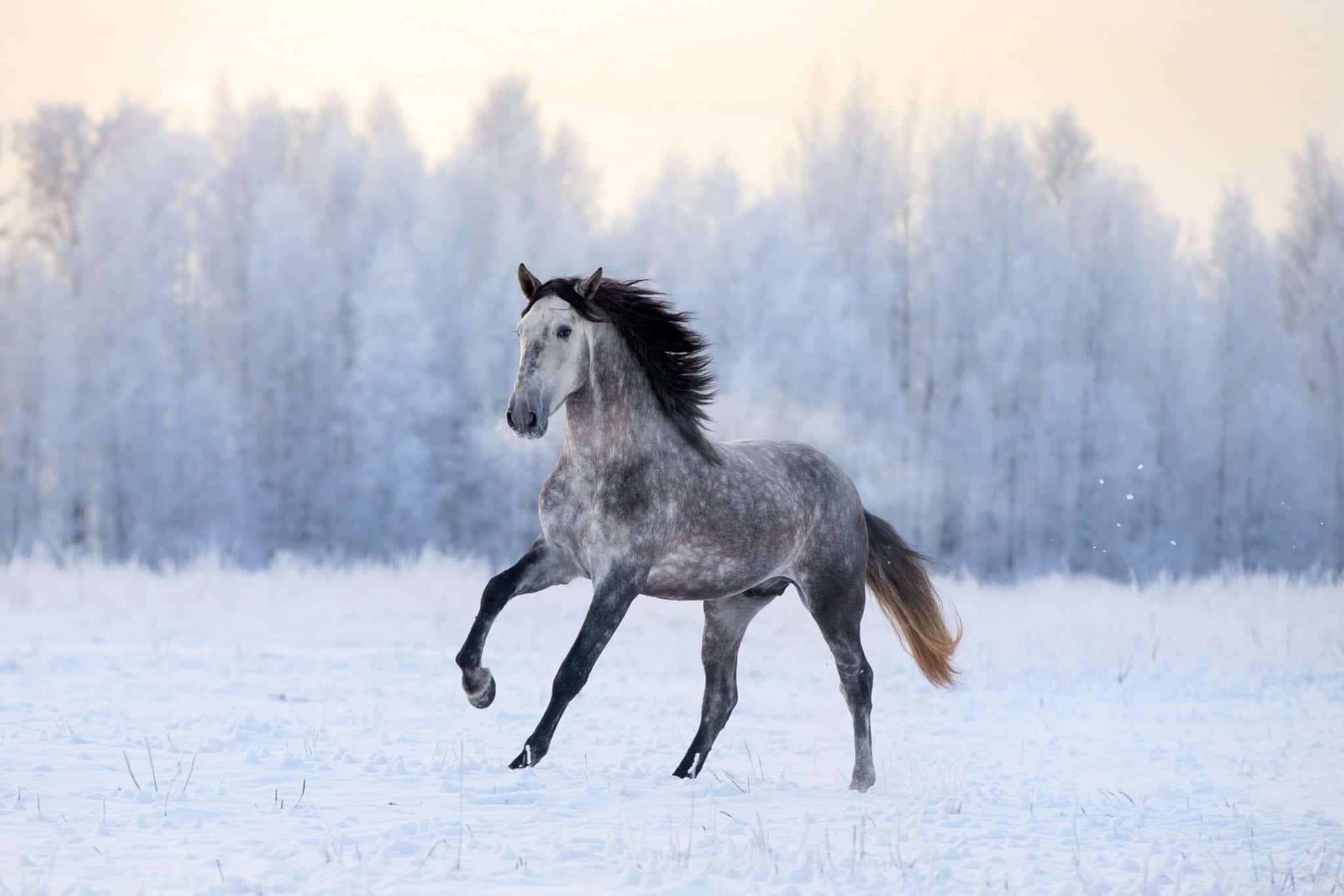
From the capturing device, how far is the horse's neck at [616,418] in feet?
21.5

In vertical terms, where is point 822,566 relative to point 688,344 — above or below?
below

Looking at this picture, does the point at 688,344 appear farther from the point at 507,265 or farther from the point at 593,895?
the point at 507,265

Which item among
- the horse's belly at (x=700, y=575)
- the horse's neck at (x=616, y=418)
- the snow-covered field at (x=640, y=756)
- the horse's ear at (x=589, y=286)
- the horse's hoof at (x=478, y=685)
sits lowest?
the snow-covered field at (x=640, y=756)

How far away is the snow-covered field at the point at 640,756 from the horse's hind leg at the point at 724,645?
327mm

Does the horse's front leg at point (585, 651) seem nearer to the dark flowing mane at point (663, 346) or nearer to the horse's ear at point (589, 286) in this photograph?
the dark flowing mane at point (663, 346)

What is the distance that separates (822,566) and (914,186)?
103 feet

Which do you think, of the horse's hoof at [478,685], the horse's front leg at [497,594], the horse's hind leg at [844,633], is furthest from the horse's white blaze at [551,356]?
the horse's hind leg at [844,633]

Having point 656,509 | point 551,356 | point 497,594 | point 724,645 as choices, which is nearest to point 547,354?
point 551,356

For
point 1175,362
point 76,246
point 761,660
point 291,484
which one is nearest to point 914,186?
point 1175,362

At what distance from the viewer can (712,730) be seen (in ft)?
24.2

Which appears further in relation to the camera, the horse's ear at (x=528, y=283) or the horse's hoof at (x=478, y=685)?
the horse's ear at (x=528, y=283)

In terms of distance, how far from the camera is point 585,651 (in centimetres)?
624

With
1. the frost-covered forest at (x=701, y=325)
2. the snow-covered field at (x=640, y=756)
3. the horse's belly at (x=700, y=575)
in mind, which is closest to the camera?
the snow-covered field at (x=640, y=756)

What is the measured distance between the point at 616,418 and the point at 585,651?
1.11 m
